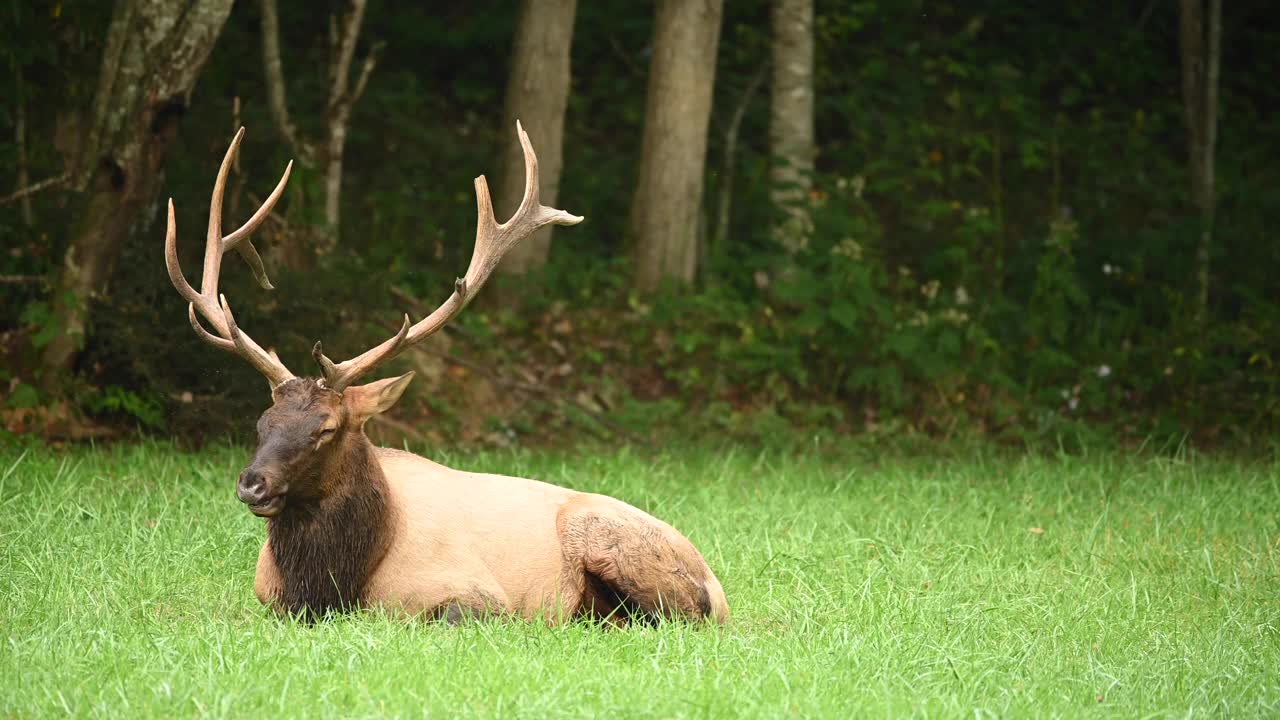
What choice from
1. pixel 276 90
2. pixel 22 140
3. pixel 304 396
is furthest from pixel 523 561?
pixel 276 90

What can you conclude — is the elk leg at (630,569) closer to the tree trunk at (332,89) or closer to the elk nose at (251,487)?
the elk nose at (251,487)

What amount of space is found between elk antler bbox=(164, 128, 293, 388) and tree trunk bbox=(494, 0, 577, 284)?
5540 millimetres

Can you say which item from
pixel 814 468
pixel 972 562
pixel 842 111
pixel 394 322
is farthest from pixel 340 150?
pixel 972 562

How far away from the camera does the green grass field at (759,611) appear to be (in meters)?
4.62

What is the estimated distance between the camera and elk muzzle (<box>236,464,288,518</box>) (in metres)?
5.19

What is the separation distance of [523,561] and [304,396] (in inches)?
38.7

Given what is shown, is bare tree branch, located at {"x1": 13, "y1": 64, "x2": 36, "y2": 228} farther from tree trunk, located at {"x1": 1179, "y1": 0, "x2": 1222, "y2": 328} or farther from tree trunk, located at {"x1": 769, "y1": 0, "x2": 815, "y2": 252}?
tree trunk, located at {"x1": 1179, "y1": 0, "x2": 1222, "y2": 328}

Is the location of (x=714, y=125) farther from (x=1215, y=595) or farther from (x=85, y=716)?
(x=85, y=716)

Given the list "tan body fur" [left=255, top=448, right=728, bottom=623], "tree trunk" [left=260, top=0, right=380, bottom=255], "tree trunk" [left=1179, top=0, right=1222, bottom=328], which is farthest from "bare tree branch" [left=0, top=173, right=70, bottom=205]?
"tree trunk" [left=1179, top=0, right=1222, bottom=328]

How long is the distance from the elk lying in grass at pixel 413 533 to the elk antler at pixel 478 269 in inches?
0.5

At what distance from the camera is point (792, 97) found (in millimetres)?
12891

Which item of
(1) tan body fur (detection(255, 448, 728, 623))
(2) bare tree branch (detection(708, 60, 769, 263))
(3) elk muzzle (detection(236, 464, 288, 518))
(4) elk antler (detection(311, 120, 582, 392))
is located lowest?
(1) tan body fur (detection(255, 448, 728, 623))

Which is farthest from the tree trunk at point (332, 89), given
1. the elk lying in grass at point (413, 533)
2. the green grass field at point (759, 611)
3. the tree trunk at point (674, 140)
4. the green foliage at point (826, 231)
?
the elk lying in grass at point (413, 533)

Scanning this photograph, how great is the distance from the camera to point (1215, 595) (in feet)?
21.9
